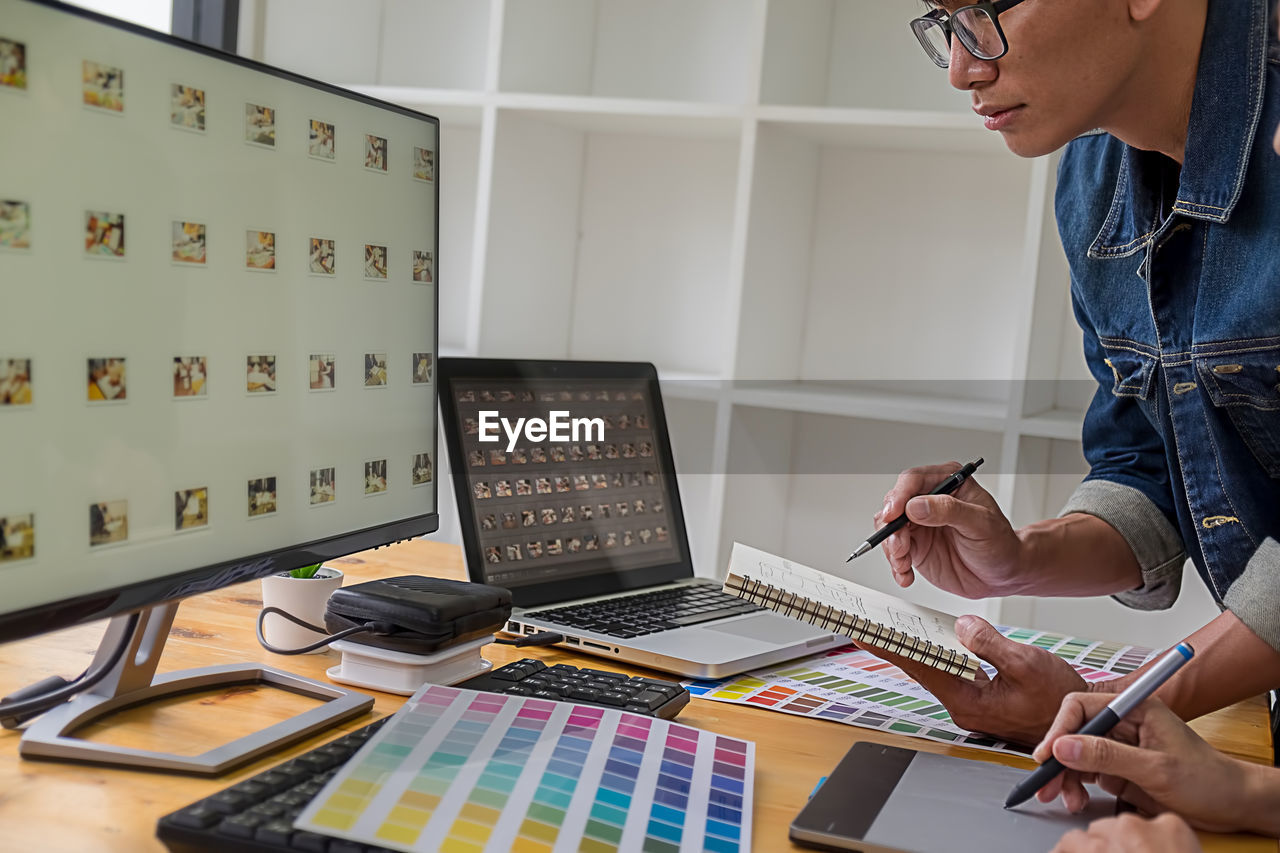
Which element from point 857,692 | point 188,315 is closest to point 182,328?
point 188,315

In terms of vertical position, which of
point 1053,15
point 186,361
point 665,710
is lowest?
point 665,710

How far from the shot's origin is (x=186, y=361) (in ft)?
2.48

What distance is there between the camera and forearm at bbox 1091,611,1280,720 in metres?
0.99

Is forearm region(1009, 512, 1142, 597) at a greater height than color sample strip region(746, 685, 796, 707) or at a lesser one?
greater

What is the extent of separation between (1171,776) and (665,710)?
1.22ft

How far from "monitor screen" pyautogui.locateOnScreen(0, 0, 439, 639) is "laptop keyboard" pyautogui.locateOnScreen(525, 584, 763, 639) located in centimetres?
24

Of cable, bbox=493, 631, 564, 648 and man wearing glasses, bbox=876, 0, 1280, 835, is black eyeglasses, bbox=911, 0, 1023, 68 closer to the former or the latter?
man wearing glasses, bbox=876, 0, 1280, 835

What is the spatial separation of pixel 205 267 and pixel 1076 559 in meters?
1.01

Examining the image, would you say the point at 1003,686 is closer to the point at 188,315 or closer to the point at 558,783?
the point at 558,783

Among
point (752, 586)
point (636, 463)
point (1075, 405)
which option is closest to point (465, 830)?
point (752, 586)

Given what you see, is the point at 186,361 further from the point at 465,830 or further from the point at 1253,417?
the point at 1253,417

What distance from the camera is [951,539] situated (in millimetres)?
1261

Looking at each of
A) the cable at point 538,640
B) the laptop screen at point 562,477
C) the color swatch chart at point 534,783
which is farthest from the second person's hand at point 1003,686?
the laptop screen at point 562,477

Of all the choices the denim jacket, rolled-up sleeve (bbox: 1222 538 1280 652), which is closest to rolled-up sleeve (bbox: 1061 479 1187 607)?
the denim jacket
